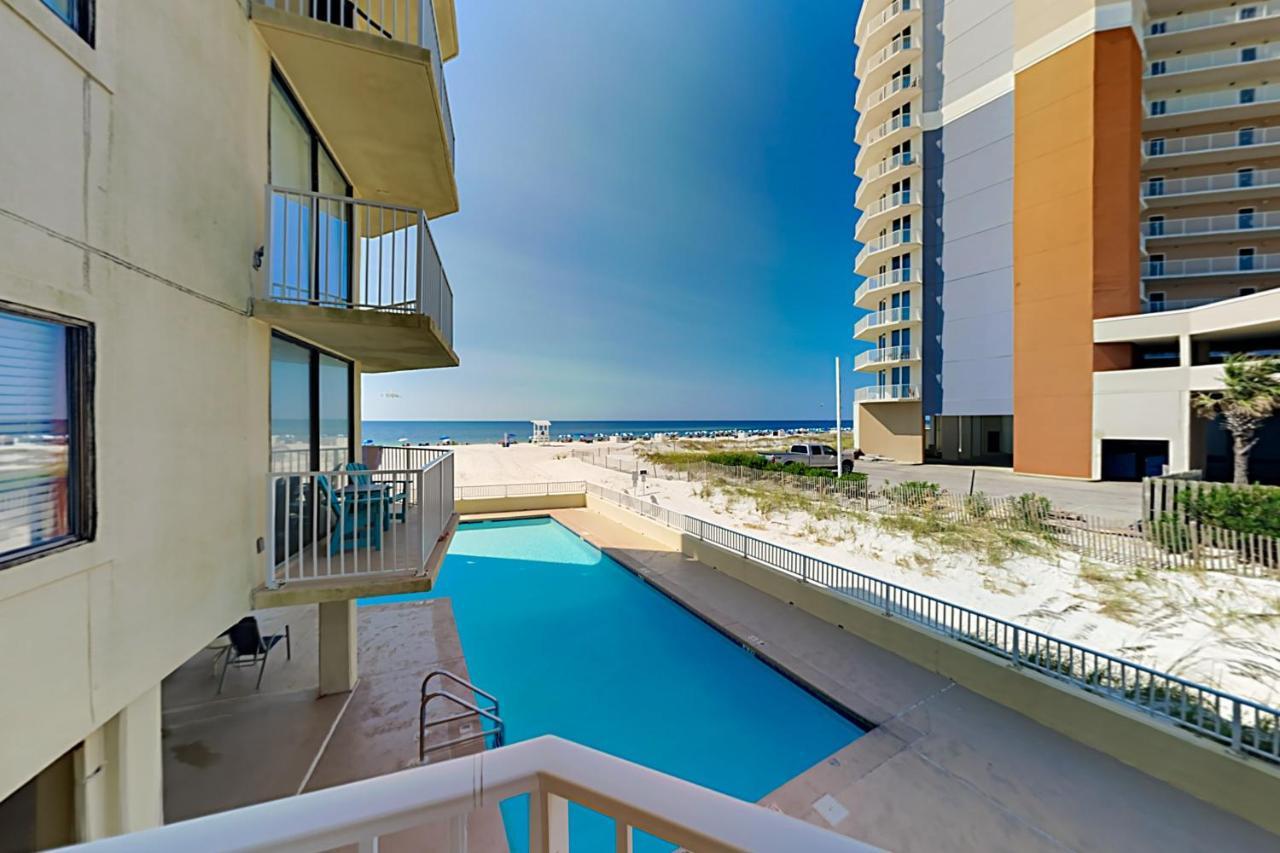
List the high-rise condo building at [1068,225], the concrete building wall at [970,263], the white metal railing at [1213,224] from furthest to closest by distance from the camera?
the concrete building wall at [970,263]
the white metal railing at [1213,224]
the high-rise condo building at [1068,225]

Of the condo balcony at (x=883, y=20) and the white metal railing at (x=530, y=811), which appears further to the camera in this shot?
the condo balcony at (x=883, y=20)

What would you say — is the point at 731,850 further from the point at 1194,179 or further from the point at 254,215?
the point at 1194,179

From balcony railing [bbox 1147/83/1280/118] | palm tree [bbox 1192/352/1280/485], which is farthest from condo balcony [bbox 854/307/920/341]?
balcony railing [bbox 1147/83/1280/118]

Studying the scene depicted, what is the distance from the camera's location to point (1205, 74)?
24547 millimetres

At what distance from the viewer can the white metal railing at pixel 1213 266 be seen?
2461 centimetres

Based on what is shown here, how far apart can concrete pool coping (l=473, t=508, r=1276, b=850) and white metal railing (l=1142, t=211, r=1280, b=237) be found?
32989 millimetres

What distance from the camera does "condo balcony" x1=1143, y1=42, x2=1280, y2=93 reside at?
2405cm

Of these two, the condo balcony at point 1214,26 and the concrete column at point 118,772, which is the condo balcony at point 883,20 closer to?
the condo balcony at point 1214,26

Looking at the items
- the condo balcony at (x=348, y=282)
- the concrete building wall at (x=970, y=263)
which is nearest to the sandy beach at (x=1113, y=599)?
the condo balcony at (x=348, y=282)

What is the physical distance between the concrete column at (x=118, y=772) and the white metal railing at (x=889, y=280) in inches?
1362

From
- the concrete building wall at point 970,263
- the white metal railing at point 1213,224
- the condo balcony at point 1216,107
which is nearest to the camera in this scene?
the condo balcony at point 1216,107

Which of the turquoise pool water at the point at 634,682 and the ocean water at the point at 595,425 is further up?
the ocean water at the point at 595,425

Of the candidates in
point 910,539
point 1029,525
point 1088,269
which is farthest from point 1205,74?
point 910,539

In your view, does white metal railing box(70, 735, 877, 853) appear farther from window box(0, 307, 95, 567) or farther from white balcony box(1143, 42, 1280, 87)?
white balcony box(1143, 42, 1280, 87)
